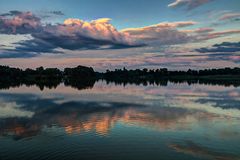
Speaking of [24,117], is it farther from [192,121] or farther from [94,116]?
[192,121]

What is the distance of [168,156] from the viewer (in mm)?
11789

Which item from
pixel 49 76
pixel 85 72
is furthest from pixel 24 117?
pixel 85 72

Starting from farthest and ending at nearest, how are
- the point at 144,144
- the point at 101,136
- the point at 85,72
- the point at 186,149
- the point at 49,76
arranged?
the point at 85,72 → the point at 49,76 → the point at 101,136 → the point at 144,144 → the point at 186,149

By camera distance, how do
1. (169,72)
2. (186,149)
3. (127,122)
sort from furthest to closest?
(169,72) → (127,122) → (186,149)

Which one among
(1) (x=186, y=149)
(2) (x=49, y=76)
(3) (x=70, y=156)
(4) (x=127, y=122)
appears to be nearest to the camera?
(3) (x=70, y=156)

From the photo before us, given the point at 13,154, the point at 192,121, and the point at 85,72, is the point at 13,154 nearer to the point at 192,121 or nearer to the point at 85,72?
the point at 192,121

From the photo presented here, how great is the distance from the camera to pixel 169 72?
612ft

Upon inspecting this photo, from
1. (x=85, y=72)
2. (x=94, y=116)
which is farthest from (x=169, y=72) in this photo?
(x=94, y=116)

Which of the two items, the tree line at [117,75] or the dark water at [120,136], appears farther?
the tree line at [117,75]

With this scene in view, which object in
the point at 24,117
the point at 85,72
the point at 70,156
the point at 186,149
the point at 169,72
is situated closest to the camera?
the point at 70,156

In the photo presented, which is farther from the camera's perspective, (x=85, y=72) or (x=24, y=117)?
(x=85, y=72)

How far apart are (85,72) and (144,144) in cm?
15760

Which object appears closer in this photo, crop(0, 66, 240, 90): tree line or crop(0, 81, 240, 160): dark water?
crop(0, 81, 240, 160): dark water

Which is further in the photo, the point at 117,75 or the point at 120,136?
the point at 117,75
